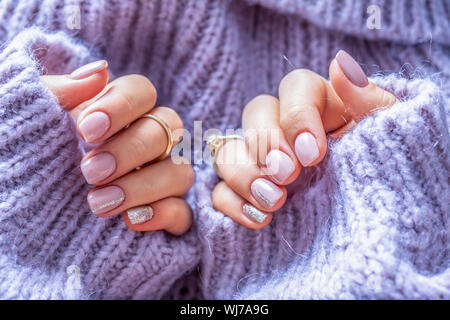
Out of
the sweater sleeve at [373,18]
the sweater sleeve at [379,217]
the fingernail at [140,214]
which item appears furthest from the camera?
the sweater sleeve at [373,18]

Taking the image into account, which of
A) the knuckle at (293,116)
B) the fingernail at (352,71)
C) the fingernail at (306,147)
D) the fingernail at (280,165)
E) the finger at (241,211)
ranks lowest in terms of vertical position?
the finger at (241,211)

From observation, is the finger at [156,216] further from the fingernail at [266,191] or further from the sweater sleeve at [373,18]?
the sweater sleeve at [373,18]

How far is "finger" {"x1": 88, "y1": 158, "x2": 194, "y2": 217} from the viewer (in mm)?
578

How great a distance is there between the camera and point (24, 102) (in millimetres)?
569

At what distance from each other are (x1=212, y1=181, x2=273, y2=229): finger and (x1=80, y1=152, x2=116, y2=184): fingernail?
169 millimetres

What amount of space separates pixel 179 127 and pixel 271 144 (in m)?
0.15

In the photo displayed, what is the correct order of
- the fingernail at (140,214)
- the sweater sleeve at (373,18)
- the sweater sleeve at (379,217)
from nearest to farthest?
1. the sweater sleeve at (379,217)
2. the fingernail at (140,214)
3. the sweater sleeve at (373,18)

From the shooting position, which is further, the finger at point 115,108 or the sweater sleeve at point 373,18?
the sweater sleeve at point 373,18

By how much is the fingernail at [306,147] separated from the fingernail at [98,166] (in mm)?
238

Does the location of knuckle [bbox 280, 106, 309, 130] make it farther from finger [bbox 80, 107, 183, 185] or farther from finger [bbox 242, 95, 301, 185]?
finger [bbox 80, 107, 183, 185]

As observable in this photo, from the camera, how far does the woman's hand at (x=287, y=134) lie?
557 millimetres

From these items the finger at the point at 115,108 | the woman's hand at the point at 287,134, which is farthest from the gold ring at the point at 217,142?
the finger at the point at 115,108

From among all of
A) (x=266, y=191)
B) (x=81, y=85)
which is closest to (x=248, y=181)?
(x=266, y=191)
